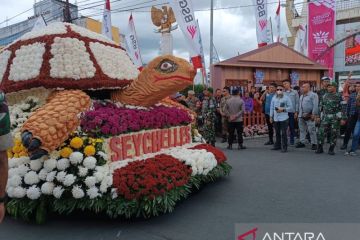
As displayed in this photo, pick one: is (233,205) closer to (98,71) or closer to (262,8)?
(98,71)

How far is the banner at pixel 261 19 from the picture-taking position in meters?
13.3

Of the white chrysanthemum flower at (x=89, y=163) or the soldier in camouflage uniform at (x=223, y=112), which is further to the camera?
the soldier in camouflage uniform at (x=223, y=112)

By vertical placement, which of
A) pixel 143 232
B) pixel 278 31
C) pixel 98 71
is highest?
pixel 278 31

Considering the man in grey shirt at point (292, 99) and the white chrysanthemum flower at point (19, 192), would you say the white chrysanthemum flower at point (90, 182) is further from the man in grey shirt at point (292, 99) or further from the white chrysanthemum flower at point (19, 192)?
the man in grey shirt at point (292, 99)

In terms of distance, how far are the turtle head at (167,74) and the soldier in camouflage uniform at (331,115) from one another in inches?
161

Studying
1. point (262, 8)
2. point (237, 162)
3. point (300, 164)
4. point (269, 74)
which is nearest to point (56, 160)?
point (237, 162)

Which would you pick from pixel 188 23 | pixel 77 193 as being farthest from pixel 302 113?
pixel 77 193

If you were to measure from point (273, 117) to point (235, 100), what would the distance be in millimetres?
990

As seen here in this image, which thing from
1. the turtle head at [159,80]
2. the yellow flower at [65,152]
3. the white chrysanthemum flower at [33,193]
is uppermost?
the turtle head at [159,80]

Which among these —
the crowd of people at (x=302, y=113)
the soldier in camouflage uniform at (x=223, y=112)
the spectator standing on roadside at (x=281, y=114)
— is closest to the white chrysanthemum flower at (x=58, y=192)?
the crowd of people at (x=302, y=113)

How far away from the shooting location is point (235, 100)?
8859 mm

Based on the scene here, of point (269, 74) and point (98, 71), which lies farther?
point (269, 74)

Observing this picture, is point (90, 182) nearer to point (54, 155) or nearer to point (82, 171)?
point (82, 171)

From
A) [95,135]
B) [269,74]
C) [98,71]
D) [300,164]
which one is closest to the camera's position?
[95,135]
